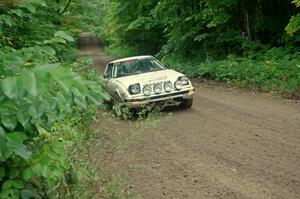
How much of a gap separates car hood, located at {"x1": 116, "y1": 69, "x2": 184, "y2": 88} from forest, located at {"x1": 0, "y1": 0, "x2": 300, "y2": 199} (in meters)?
1.62

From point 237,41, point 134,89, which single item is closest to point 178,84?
point 134,89

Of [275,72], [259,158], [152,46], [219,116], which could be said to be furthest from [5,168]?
[152,46]

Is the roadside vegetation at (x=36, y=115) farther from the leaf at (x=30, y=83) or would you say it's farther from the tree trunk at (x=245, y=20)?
the tree trunk at (x=245, y=20)

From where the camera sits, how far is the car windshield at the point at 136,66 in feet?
38.8

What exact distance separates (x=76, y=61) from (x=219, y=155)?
7.34m

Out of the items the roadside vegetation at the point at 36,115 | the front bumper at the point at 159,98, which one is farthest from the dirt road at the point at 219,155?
the roadside vegetation at the point at 36,115

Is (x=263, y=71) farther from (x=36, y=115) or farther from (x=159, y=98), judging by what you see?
(x=36, y=115)

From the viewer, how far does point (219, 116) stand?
10.1 meters

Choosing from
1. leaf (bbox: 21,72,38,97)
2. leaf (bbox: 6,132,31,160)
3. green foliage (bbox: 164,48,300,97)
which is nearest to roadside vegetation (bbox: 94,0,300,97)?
green foliage (bbox: 164,48,300,97)

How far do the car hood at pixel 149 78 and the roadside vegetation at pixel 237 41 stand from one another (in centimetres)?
399

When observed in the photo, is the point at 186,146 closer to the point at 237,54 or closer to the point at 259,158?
the point at 259,158

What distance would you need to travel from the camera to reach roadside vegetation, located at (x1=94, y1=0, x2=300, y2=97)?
14645 millimetres

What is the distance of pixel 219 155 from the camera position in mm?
6840

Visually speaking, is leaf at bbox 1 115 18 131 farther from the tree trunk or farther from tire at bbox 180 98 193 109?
the tree trunk
